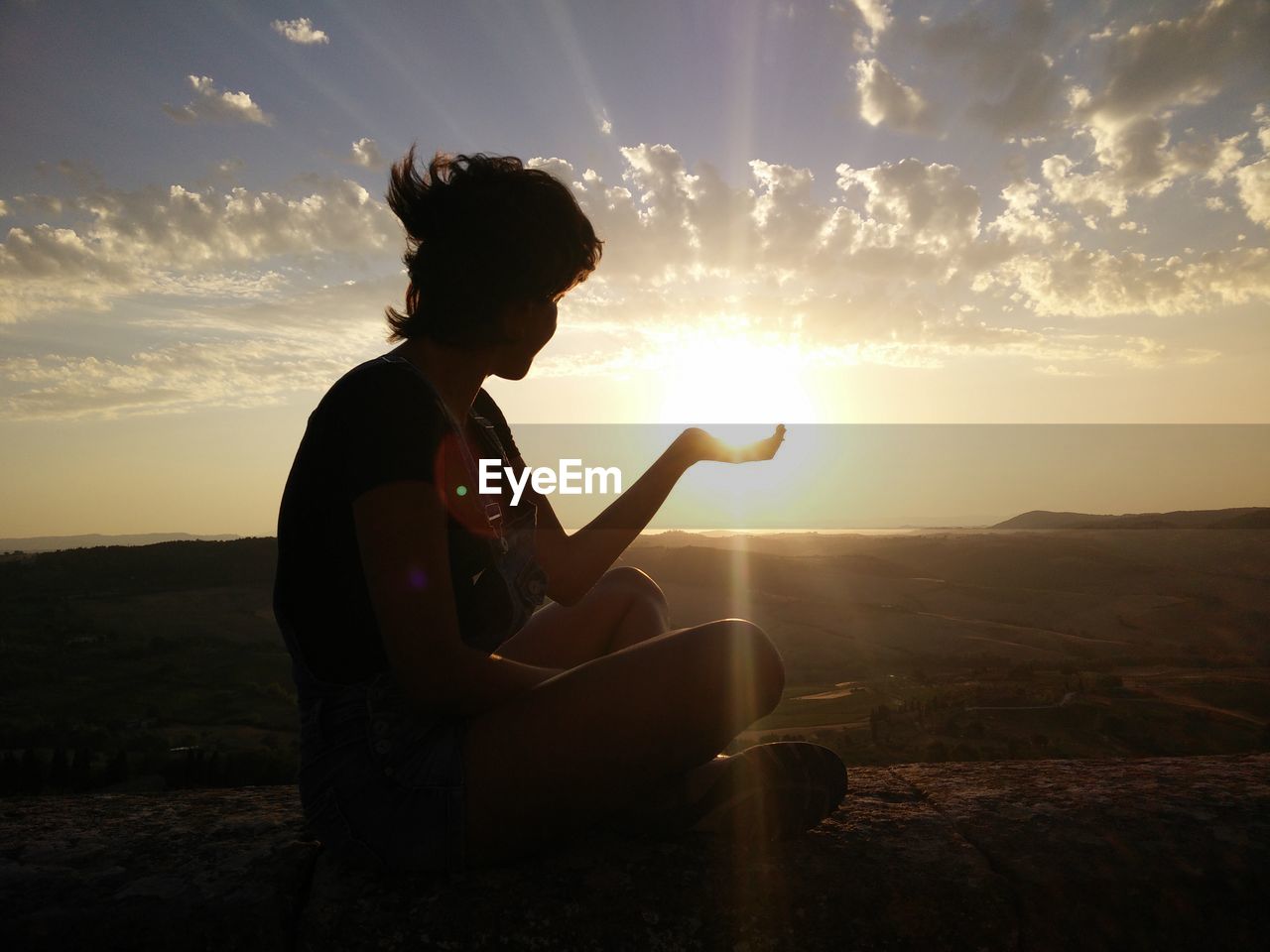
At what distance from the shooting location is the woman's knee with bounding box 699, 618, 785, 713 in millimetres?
1795

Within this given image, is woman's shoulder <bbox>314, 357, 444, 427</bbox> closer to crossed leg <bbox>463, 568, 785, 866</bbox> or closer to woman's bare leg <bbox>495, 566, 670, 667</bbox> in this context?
crossed leg <bbox>463, 568, 785, 866</bbox>

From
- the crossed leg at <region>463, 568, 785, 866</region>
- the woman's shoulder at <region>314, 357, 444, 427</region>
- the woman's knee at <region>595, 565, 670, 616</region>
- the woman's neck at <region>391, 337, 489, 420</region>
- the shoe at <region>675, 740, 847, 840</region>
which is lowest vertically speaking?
the shoe at <region>675, 740, 847, 840</region>

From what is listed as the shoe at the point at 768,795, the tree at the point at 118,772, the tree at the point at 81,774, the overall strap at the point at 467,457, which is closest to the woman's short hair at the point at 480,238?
the overall strap at the point at 467,457

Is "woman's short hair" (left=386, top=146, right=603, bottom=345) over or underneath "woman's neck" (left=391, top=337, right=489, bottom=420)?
over

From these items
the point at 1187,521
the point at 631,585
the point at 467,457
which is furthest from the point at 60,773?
the point at 1187,521

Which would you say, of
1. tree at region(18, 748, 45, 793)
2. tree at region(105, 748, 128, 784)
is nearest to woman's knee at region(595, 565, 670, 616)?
tree at region(18, 748, 45, 793)

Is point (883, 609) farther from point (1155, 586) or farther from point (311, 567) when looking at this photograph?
point (311, 567)

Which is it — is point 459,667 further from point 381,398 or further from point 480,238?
point 480,238

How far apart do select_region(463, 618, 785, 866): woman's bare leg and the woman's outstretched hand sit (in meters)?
0.72

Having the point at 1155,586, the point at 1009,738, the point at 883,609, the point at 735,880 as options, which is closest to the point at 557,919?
the point at 735,880

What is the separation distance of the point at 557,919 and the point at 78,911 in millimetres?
977

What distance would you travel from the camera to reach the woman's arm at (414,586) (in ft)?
5.21

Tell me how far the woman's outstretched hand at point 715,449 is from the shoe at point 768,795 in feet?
2.82

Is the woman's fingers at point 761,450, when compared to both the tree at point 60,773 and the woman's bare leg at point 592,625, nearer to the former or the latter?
the woman's bare leg at point 592,625
